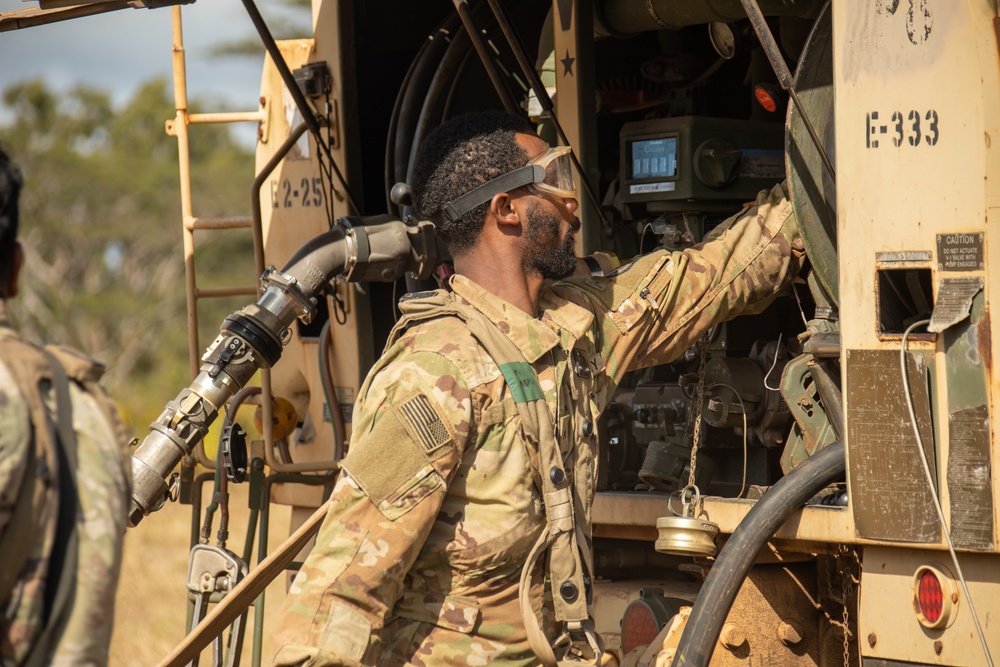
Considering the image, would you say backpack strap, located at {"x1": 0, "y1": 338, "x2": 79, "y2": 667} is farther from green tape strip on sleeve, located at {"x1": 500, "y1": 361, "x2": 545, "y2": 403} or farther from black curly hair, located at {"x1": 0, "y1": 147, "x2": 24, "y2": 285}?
green tape strip on sleeve, located at {"x1": 500, "y1": 361, "x2": 545, "y2": 403}

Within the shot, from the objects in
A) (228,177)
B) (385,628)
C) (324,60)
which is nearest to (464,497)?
(385,628)

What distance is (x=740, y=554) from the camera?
9.16ft

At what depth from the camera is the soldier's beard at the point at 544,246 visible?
2949 mm

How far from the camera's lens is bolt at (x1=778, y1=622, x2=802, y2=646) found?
3186mm

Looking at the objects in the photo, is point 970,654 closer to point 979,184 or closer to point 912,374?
point 912,374

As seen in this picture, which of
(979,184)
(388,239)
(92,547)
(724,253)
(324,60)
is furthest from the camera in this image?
(324,60)

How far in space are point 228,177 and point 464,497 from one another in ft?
86.9

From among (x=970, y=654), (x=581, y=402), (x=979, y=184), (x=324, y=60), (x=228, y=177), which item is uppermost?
(x=228, y=177)

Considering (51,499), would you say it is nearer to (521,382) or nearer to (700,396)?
(521,382)

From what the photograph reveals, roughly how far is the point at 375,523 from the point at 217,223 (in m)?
2.42

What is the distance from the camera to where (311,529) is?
3.25 m

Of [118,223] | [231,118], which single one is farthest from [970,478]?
[118,223]

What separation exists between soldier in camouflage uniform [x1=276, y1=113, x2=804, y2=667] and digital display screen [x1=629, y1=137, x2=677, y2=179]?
473 millimetres

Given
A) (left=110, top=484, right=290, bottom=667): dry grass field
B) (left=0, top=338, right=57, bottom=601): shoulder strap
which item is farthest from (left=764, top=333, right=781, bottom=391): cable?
(left=110, top=484, right=290, bottom=667): dry grass field
